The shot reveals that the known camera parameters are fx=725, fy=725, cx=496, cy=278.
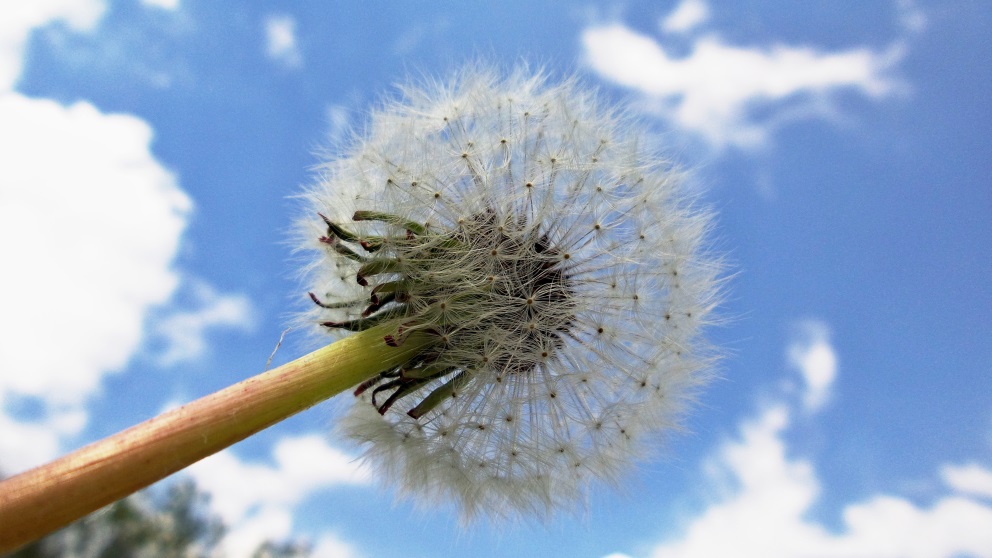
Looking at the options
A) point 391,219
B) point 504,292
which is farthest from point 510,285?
point 391,219

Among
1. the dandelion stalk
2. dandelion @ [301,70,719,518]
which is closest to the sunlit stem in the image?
dandelion @ [301,70,719,518]

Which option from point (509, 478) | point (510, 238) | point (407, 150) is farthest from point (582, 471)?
point (407, 150)

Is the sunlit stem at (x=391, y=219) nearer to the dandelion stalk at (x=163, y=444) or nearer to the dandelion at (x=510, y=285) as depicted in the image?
the dandelion at (x=510, y=285)

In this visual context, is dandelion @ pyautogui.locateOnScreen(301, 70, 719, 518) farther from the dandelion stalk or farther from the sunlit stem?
the dandelion stalk

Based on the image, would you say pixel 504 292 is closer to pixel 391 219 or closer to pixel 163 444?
pixel 391 219

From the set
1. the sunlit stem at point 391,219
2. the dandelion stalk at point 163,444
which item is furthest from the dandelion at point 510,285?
the dandelion stalk at point 163,444

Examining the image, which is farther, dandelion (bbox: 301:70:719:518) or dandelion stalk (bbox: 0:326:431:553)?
dandelion (bbox: 301:70:719:518)

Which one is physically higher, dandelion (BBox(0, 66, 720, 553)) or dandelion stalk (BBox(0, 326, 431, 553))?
dandelion (BBox(0, 66, 720, 553))

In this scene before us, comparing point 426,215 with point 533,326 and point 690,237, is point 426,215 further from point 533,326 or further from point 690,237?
point 690,237
